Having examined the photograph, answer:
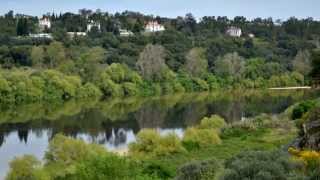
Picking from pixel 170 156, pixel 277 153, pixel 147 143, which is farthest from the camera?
pixel 147 143

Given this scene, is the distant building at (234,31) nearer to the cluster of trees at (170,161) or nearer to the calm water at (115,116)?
the calm water at (115,116)

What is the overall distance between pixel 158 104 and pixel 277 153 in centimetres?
4447

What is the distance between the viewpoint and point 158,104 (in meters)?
54.1

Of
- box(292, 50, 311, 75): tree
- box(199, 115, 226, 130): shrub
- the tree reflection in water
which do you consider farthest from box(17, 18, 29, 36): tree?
box(199, 115, 226, 130): shrub

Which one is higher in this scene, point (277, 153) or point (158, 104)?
point (277, 153)

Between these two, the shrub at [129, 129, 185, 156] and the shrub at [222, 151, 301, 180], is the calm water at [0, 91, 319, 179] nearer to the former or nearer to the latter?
the shrub at [129, 129, 185, 156]

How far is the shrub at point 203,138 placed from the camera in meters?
25.1

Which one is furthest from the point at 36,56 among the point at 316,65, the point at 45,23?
the point at 316,65

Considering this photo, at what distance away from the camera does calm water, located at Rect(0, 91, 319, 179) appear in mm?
33062

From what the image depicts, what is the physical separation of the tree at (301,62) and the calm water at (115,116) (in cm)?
1114

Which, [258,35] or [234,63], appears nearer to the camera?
[234,63]

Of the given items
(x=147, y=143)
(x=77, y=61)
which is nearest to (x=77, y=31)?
(x=77, y=61)

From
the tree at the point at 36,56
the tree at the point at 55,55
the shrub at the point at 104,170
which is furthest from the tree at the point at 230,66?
the shrub at the point at 104,170

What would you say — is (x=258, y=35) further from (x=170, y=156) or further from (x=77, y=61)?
(x=170, y=156)
